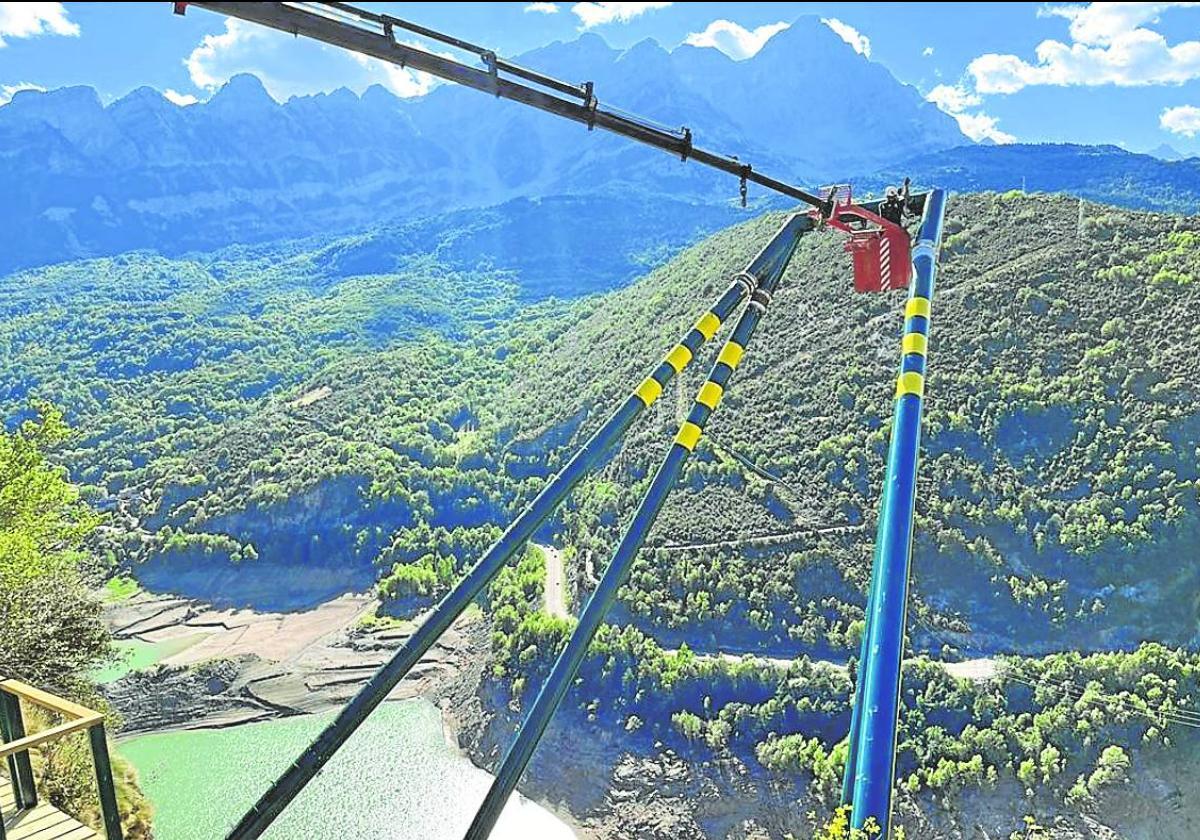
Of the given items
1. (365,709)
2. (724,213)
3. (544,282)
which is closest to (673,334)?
(365,709)

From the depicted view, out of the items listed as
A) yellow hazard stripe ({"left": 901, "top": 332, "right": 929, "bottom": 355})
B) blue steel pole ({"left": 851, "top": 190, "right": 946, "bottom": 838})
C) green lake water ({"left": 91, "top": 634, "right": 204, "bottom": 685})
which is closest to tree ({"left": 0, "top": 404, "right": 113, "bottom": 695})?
blue steel pole ({"left": 851, "top": 190, "right": 946, "bottom": 838})

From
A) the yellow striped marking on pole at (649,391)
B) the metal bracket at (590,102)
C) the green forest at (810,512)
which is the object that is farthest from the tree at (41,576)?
the metal bracket at (590,102)

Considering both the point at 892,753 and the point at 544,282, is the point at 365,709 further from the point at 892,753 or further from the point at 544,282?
the point at 544,282

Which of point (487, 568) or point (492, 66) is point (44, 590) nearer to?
point (487, 568)

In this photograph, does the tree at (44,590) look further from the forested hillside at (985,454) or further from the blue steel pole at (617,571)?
the forested hillside at (985,454)

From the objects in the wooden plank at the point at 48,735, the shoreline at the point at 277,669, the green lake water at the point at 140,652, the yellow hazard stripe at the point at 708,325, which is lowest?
the green lake water at the point at 140,652

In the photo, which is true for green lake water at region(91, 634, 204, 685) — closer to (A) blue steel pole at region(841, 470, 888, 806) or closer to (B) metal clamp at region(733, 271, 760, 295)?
(B) metal clamp at region(733, 271, 760, 295)
